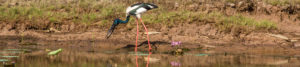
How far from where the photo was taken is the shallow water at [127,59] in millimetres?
6141

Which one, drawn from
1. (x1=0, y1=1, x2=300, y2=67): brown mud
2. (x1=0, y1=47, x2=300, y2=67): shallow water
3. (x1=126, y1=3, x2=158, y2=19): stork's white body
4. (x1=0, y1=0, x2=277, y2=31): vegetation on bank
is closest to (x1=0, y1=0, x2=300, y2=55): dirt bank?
(x1=0, y1=1, x2=300, y2=67): brown mud

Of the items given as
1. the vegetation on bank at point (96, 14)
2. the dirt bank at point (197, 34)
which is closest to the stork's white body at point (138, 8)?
the dirt bank at point (197, 34)

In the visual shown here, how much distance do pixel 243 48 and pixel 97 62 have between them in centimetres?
347

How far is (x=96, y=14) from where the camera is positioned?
10938mm

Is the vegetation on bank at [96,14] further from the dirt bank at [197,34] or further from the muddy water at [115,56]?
the muddy water at [115,56]

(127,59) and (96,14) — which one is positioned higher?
(96,14)

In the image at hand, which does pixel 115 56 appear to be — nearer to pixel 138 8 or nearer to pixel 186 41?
pixel 138 8

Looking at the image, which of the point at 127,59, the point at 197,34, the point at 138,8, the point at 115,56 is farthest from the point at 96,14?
the point at 127,59

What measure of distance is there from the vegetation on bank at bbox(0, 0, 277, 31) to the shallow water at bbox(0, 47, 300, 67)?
2498mm

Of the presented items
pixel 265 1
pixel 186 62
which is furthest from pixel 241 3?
pixel 186 62

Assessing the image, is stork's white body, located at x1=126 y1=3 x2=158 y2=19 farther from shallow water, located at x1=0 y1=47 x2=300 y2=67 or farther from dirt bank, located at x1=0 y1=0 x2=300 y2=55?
shallow water, located at x1=0 y1=47 x2=300 y2=67

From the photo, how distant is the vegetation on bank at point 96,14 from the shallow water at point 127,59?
250cm

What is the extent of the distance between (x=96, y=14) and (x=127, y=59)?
14.2 feet

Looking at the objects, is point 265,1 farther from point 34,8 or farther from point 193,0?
point 34,8
